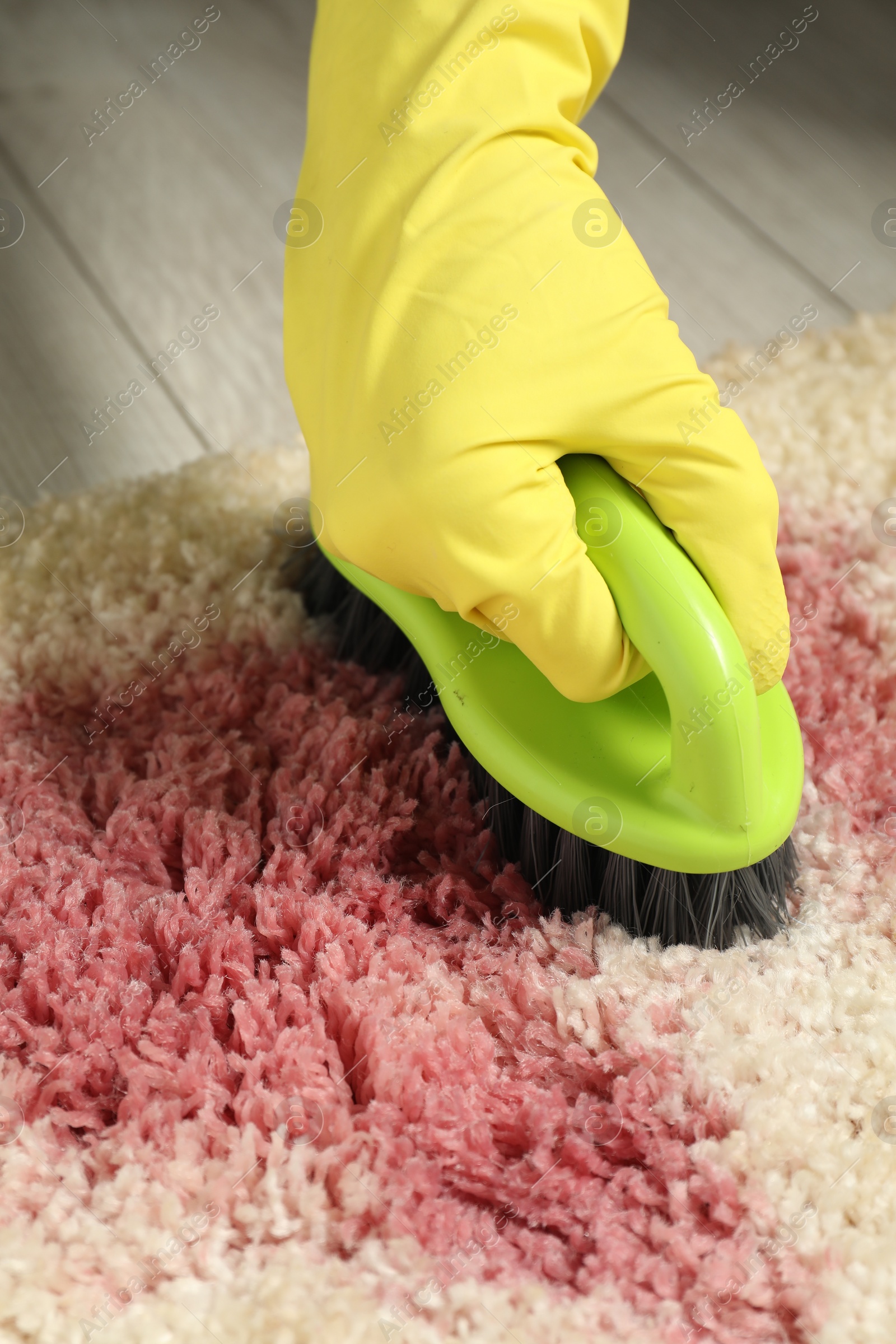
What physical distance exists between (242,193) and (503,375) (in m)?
0.80

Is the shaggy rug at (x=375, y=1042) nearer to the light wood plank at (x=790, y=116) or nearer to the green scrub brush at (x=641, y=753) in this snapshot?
the green scrub brush at (x=641, y=753)

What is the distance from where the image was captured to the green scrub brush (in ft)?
1.51

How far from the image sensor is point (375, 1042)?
505 mm

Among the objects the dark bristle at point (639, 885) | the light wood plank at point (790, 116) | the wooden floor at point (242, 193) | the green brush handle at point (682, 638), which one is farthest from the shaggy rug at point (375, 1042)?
the light wood plank at point (790, 116)

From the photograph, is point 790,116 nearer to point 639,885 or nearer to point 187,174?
point 187,174

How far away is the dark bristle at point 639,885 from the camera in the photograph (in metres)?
0.55

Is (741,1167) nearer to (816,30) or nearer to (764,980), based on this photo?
(764,980)

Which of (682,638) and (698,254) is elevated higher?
(682,638)

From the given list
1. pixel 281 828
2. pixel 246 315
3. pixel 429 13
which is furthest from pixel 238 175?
pixel 281 828

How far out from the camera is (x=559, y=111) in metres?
0.56

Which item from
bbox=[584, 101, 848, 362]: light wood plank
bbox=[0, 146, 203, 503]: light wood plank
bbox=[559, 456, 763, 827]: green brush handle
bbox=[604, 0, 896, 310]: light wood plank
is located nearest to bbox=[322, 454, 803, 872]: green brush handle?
bbox=[559, 456, 763, 827]: green brush handle

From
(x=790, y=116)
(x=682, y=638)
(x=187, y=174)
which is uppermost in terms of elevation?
(x=187, y=174)

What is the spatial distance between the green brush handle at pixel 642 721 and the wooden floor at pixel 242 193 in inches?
16.8

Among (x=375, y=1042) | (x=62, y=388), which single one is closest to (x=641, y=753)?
(x=375, y=1042)
